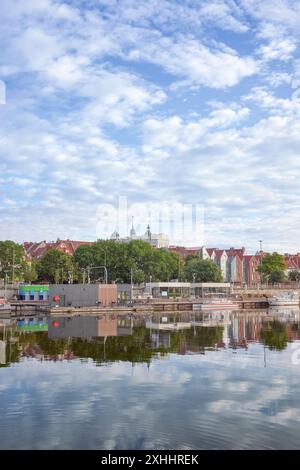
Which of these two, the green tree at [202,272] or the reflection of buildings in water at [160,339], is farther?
the green tree at [202,272]

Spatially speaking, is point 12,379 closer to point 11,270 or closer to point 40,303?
point 40,303

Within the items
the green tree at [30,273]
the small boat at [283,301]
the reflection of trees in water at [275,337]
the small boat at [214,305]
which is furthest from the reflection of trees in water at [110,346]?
the small boat at [283,301]

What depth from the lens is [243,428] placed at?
635 inches

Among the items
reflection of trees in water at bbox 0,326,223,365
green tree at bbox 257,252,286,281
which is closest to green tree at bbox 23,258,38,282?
reflection of trees in water at bbox 0,326,223,365

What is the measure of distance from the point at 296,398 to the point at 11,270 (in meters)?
94.4

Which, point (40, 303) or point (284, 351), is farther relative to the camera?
point (40, 303)

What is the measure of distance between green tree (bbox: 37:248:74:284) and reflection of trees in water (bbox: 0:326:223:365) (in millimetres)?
67700

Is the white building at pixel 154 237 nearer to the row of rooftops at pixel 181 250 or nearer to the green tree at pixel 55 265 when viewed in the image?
the row of rooftops at pixel 181 250

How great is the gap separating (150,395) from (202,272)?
102 m

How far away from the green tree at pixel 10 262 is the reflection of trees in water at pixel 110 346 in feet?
201

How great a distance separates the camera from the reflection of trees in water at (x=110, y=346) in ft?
107

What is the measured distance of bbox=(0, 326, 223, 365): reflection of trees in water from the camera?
107ft

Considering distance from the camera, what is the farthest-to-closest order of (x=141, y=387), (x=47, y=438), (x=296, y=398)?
(x=141, y=387) < (x=296, y=398) < (x=47, y=438)
